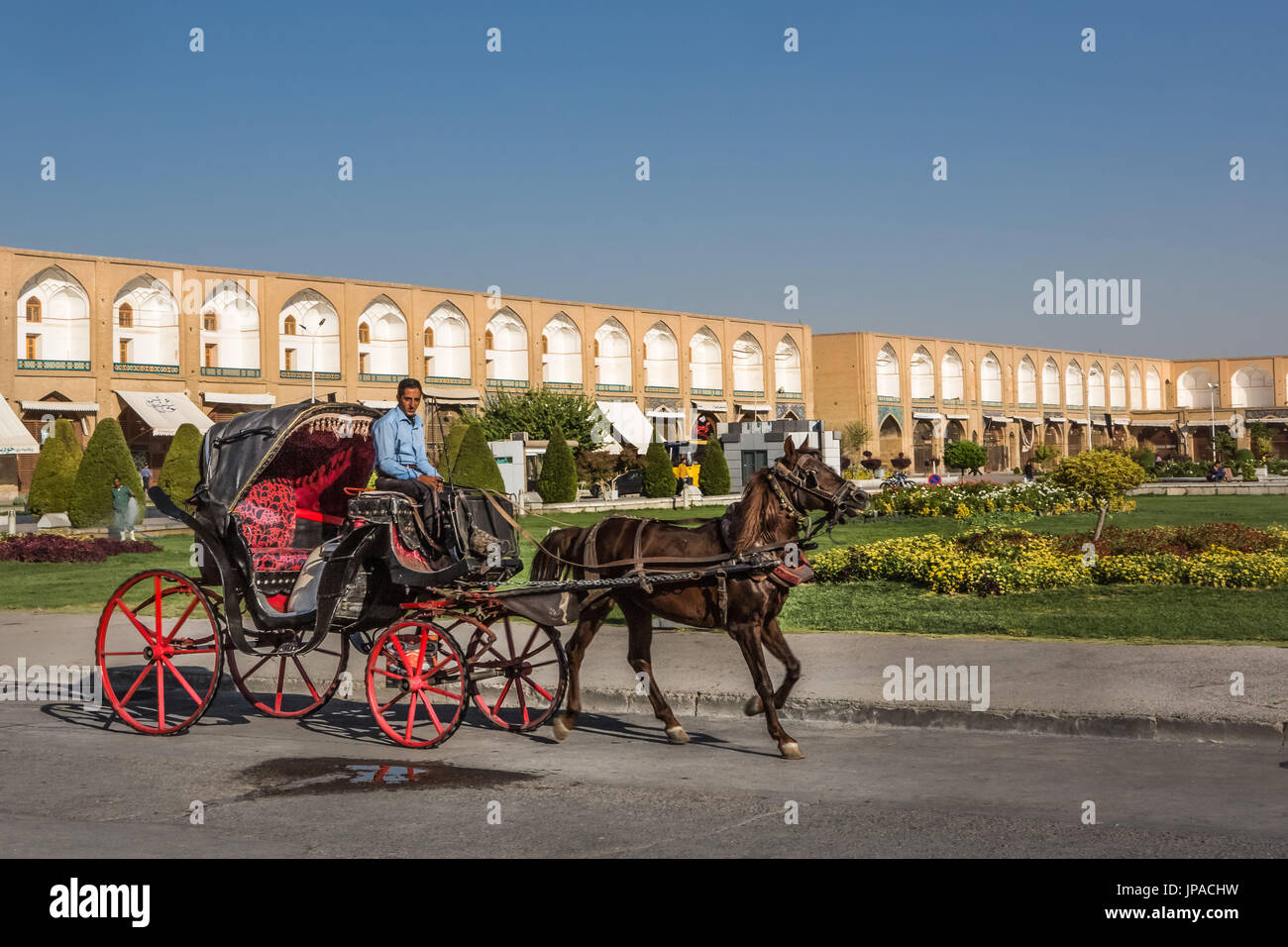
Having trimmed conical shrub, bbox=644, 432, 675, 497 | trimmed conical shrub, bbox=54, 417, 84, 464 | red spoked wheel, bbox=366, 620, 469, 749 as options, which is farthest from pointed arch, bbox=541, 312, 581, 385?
red spoked wheel, bbox=366, 620, 469, 749

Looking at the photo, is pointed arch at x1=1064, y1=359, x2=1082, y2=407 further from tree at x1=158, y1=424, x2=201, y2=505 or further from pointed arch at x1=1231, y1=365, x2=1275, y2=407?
tree at x1=158, y1=424, x2=201, y2=505

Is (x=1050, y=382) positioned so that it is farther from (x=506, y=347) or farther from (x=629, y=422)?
(x=506, y=347)

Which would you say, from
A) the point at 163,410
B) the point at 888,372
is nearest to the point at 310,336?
the point at 163,410

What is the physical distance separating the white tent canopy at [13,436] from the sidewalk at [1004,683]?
1436 inches

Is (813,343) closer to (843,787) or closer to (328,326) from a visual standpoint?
(328,326)

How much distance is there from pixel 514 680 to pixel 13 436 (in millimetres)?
42068

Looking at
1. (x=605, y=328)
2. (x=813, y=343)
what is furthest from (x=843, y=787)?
(x=813, y=343)

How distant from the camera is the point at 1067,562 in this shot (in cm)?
1447

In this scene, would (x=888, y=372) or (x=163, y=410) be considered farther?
(x=888, y=372)

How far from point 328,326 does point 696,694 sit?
5227cm

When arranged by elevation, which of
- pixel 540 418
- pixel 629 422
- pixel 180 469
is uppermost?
pixel 629 422

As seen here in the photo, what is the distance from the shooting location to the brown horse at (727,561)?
7.29 meters

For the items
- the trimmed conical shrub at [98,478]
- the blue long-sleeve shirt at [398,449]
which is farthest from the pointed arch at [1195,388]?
the blue long-sleeve shirt at [398,449]

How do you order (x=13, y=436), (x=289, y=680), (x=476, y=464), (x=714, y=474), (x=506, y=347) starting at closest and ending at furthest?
(x=289, y=680) < (x=476, y=464) < (x=13, y=436) < (x=714, y=474) < (x=506, y=347)
